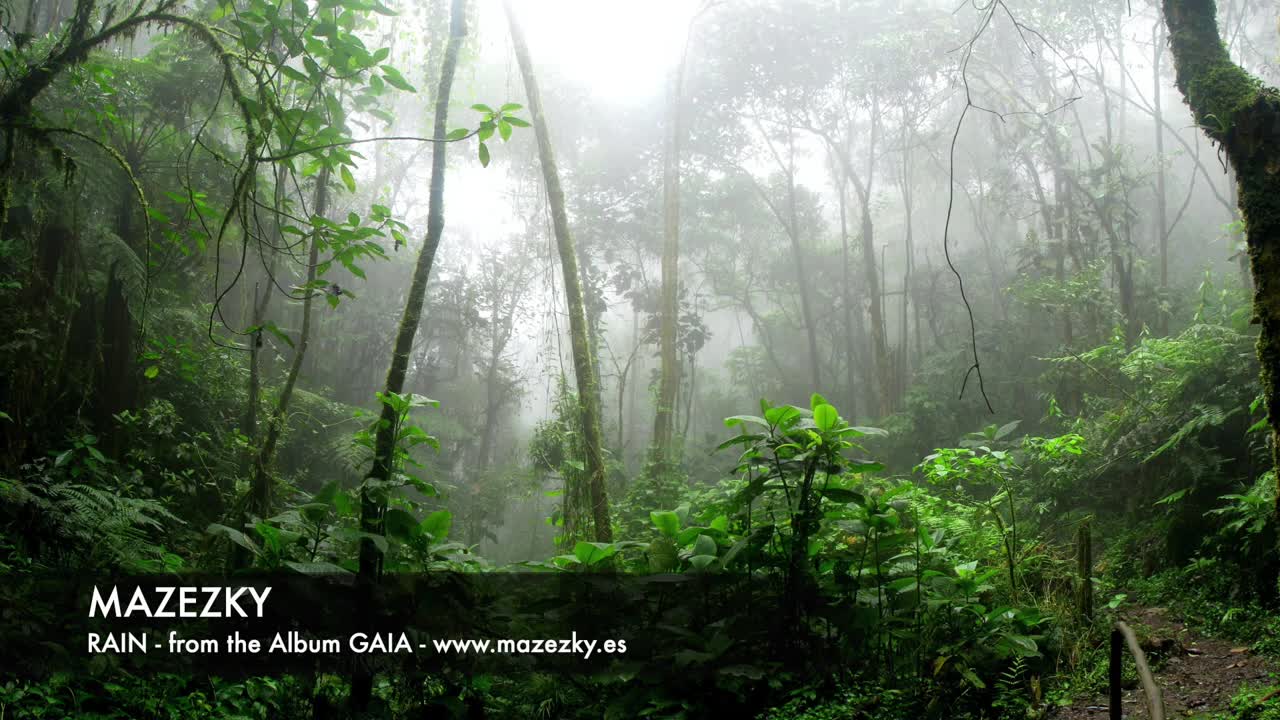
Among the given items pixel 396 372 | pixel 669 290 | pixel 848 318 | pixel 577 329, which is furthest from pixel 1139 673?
pixel 848 318

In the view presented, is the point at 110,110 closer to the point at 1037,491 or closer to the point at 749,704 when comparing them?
the point at 749,704

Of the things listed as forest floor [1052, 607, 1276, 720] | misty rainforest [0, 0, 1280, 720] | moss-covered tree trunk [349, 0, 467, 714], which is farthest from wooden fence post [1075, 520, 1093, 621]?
moss-covered tree trunk [349, 0, 467, 714]

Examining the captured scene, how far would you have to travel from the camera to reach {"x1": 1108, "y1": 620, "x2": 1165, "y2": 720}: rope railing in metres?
1.31

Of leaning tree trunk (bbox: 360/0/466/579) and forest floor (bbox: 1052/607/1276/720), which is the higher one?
leaning tree trunk (bbox: 360/0/466/579)

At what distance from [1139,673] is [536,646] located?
9.03ft

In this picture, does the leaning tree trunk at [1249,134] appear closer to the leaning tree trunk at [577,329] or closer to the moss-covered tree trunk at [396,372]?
the moss-covered tree trunk at [396,372]

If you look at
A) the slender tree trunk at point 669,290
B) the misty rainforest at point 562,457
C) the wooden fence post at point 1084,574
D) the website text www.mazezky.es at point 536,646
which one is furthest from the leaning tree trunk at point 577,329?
the slender tree trunk at point 669,290

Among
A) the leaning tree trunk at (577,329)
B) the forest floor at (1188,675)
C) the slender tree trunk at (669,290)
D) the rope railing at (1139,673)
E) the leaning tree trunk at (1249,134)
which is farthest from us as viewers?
the slender tree trunk at (669,290)

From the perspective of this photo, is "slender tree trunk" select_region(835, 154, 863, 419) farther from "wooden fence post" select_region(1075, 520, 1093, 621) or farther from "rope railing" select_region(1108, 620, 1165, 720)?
"rope railing" select_region(1108, 620, 1165, 720)

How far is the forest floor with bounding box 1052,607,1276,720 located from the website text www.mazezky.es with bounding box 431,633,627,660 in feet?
6.92

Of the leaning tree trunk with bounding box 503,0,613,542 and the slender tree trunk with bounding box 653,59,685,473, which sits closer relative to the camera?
the leaning tree trunk with bounding box 503,0,613,542

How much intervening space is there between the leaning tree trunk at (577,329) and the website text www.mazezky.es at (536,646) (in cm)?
205

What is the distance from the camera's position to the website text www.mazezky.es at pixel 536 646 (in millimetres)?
3338

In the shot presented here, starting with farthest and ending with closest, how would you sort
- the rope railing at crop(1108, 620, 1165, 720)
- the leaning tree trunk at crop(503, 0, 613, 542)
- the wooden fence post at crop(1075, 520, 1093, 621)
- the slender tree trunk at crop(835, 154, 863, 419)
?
the slender tree trunk at crop(835, 154, 863, 419), the leaning tree trunk at crop(503, 0, 613, 542), the wooden fence post at crop(1075, 520, 1093, 621), the rope railing at crop(1108, 620, 1165, 720)
